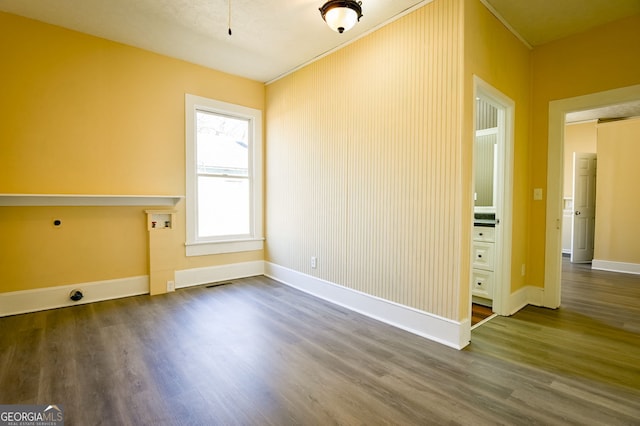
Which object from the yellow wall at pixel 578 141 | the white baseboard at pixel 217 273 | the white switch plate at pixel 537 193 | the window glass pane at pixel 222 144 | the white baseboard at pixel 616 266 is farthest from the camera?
the yellow wall at pixel 578 141

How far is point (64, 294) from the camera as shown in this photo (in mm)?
3301

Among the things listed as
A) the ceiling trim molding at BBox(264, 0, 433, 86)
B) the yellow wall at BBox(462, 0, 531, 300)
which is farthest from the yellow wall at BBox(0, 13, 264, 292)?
the yellow wall at BBox(462, 0, 531, 300)

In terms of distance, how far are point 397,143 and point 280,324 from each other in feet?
6.88

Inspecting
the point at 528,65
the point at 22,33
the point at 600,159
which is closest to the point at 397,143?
the point at 528,65

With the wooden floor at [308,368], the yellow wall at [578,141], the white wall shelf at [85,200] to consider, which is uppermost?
the yellow wall at [578,141]

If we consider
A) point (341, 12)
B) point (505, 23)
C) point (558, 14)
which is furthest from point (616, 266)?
point (341, 12)

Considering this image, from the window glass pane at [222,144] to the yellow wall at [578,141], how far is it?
6.50 metres

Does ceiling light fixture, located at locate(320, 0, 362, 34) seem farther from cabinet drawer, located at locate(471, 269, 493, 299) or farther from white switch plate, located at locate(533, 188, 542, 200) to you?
cabinet drawer, located at locate(471, 269, 493, 299)

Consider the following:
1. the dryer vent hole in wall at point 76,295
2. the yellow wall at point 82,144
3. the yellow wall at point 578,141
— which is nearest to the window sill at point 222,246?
the yellow wall at point 82,144

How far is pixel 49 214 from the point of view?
323 centimetres

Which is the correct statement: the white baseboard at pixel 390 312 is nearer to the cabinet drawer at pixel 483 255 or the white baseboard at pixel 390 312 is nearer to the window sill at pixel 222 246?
the window sill at pixel 222 246

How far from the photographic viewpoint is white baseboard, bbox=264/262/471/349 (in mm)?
2498

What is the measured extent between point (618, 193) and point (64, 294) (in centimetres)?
847

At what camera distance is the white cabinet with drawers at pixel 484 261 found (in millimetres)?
3340
